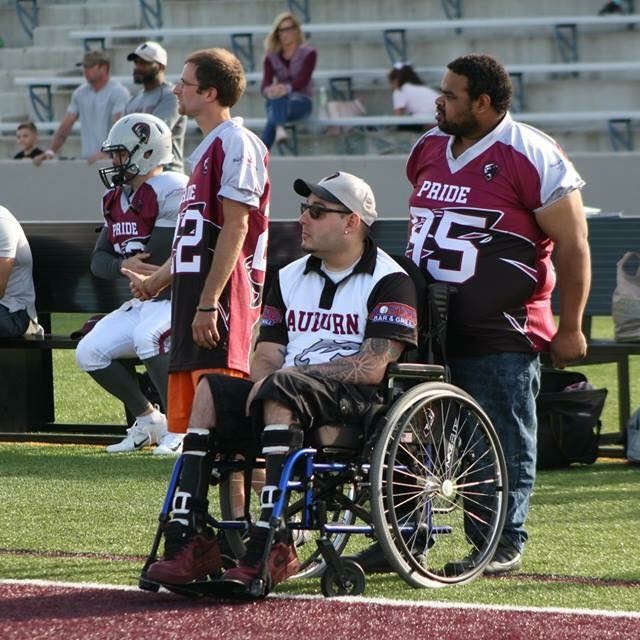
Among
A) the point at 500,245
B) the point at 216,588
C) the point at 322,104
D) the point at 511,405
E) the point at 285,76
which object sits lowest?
the point at 216,588

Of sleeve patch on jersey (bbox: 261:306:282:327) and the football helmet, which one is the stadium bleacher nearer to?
the football helmet

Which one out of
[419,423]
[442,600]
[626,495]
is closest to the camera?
[442,600]

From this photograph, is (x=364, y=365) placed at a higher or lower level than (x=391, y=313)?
lower

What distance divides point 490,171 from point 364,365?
783 millimetres

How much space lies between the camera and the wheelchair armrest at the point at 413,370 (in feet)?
16.4

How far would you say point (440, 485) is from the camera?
516 centimetres

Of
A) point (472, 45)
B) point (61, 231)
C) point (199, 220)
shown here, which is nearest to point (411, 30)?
point (472, 45)

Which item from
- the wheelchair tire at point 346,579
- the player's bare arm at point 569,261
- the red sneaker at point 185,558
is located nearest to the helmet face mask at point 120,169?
the player's bare arm at point 569,261

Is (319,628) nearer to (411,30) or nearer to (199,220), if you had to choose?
(199,220)

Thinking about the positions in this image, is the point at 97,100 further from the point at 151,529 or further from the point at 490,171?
the point at 490,171

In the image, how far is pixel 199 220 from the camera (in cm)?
567

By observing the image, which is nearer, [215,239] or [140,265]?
[215,239]

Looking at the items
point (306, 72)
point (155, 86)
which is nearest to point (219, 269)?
point (155, 86)

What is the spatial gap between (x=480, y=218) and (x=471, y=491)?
896 millimetres
